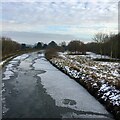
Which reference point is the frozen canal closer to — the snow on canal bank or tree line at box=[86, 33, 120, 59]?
the snow on canal bank

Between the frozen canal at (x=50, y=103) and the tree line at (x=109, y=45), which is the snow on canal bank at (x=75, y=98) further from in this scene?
the tree line at (x=109, y=45)

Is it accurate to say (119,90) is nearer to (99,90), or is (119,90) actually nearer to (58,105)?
(99,90)

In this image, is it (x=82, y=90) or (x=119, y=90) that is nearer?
(x=119, y=90)

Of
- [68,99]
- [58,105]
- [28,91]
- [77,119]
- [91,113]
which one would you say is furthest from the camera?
[28,91]

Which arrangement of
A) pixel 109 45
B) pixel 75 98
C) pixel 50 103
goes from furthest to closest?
pixel 109 45 < pixel 75 98 < pixel 50 103

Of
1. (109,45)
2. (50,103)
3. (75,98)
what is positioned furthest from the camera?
(109,45)

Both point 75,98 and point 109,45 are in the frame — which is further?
point 109,45

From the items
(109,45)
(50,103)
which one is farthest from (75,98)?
(109,45)

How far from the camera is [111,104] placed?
39.3 ft

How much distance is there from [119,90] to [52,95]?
149 inches

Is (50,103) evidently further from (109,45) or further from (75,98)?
(109,45)

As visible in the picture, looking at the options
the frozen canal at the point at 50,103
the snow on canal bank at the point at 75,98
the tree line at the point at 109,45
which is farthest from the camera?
the tree line at the point at 109,45

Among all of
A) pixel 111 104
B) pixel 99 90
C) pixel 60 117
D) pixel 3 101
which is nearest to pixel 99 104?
pixel 111 104

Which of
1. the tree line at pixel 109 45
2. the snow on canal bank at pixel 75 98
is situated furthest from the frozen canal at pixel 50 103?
the tree line at pixel 109 45
